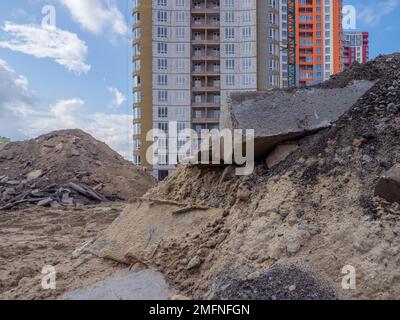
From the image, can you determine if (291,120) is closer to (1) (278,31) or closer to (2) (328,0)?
(1) (278,31)

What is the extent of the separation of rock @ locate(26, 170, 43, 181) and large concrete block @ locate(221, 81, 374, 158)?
14.8 meters

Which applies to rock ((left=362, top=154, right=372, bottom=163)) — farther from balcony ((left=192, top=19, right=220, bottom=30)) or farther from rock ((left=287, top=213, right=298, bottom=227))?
balcony ((left=192, top=19, right=220, bottom=30))

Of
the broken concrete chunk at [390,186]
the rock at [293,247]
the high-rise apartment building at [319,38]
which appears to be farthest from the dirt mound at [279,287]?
the high-rise apartment building at [319,38]

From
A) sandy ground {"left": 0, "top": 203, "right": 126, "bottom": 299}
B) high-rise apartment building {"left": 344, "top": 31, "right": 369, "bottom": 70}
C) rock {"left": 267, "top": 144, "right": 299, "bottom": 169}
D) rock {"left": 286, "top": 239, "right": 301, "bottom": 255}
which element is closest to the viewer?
rock {"left": 286, "top": 239, "right": 301, "bottom": 255}

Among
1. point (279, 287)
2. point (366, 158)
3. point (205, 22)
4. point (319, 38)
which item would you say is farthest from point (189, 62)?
point (319, 38)

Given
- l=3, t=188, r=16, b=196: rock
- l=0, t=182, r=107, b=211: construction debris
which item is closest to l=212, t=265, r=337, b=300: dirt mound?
l=0, t=182, r=107, b=211: construction debris

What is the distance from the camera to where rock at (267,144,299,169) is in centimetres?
495

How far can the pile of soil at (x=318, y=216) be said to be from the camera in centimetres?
338

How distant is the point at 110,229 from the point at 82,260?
720 millimetres

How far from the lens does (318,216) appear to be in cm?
389

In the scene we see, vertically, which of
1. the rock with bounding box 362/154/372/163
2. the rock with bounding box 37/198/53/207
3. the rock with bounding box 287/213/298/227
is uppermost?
the rock with bounding box 362/154/372/163

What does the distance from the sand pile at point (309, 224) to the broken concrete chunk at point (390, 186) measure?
0.06m
